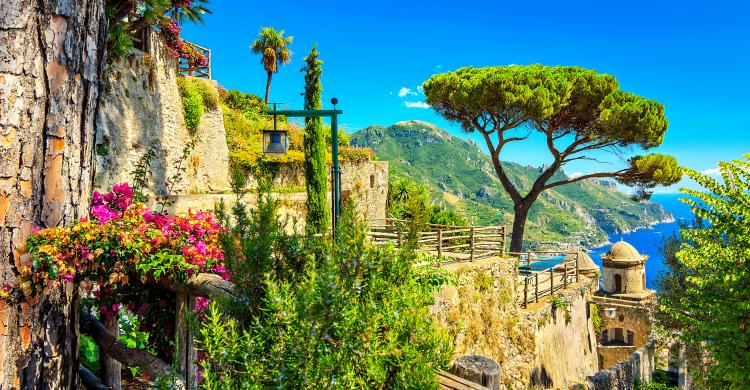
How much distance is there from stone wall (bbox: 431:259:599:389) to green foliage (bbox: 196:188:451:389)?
5.66m

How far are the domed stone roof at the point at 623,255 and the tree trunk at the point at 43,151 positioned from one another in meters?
26.5

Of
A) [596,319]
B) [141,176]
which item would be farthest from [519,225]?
[141,176]

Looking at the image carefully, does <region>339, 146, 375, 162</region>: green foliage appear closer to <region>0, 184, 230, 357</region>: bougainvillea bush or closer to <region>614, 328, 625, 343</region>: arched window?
<region>614, 328, 625, 343</region>: arched window

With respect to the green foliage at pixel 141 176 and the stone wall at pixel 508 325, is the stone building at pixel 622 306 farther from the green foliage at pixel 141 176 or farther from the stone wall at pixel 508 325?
the green foliage at pixel 141 176

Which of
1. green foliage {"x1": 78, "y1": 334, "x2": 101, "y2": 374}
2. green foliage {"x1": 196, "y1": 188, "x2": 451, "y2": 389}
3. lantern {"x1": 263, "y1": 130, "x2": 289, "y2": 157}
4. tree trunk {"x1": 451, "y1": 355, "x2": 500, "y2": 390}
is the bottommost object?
green foliage {"x1": 78, "y1": 334, "x2": 101, "y2": 374}

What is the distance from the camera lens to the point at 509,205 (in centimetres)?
13925

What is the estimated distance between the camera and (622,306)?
68.2 feet

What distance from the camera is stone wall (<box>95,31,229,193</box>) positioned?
10508 mm

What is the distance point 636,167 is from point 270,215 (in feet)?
58.2

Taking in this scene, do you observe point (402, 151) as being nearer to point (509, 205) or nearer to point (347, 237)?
point (509, 205)

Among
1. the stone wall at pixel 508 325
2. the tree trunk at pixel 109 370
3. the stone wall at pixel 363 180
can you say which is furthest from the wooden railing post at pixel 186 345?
the stone wall at pixel 363 180

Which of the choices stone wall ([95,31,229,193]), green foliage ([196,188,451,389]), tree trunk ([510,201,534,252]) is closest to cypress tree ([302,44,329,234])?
stone wall ([95,31,229,193])

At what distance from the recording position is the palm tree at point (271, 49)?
24797 millimetres

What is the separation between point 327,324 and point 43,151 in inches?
68.6
